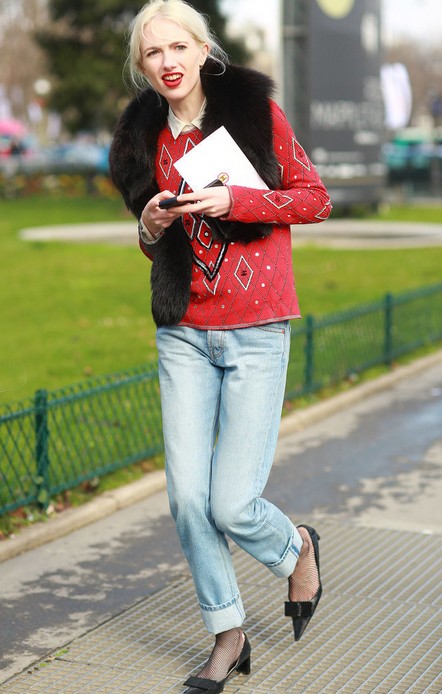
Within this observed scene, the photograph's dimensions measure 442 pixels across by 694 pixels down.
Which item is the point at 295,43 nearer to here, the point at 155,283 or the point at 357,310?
the point at 357,310

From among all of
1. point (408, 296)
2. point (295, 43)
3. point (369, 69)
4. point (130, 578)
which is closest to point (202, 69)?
point (130, 578)

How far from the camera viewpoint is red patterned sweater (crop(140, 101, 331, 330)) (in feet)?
12.1

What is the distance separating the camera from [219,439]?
12.3ft

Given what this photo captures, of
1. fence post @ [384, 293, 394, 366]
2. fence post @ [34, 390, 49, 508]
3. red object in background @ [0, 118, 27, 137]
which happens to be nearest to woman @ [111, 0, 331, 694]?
fence post @ [34, 390, 49, 508]

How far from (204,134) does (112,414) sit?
10.7 ft

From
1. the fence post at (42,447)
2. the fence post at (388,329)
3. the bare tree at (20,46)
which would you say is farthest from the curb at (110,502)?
the bare tree at (20,46)

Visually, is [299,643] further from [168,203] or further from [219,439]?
[168,203]

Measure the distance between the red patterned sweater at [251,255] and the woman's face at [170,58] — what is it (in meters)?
0.16

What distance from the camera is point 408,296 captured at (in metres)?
10.3

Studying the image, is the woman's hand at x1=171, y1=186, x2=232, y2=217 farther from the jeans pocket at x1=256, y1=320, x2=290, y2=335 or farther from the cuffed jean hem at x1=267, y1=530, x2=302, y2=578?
the cuffed jean hem at x1=267, y1=530, x2=302, y2=578

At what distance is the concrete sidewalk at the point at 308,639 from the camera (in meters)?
3.98

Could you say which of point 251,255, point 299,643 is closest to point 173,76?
point 251,255

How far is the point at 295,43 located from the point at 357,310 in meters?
13.2

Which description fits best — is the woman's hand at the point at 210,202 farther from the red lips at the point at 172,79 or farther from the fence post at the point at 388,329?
the fence post at the point at 388,329
